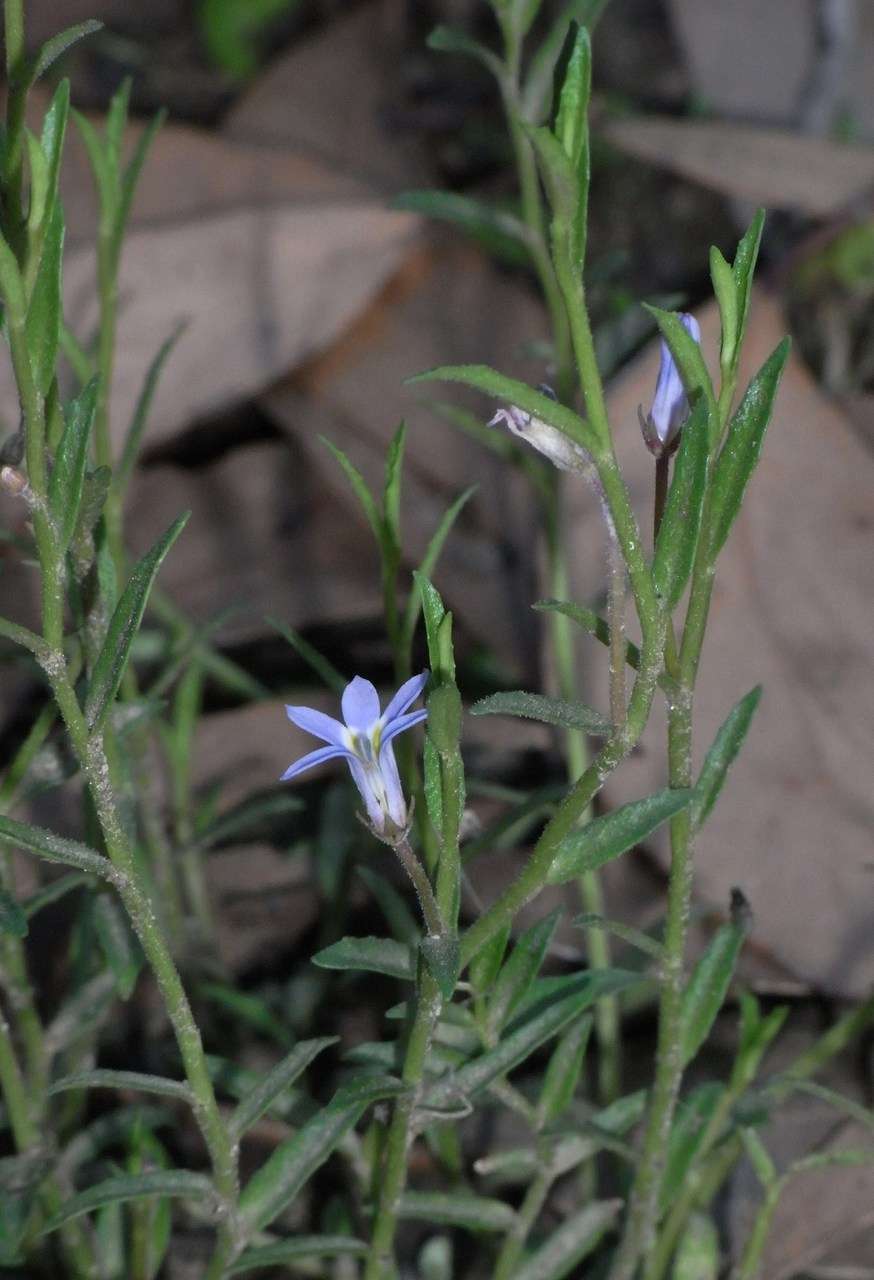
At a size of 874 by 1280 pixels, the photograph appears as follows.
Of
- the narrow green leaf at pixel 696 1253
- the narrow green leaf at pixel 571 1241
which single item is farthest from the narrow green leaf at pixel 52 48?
the narrow green leaf at pixel 696 1253

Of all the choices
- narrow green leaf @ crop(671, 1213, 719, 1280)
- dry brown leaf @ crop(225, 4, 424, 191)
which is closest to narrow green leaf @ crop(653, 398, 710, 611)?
narrow green leaf @ crop(671, 1213, 719, 1280)

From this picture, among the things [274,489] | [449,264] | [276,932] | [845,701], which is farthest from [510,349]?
[276,932]

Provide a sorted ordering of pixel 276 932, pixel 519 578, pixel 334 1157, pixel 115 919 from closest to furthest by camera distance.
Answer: pixel 115 919, pixel 334 1157, pixel 276 932, pixel 519 578

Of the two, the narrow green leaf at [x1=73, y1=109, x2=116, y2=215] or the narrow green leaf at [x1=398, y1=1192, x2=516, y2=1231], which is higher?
the narrow green leaf at [x1=73, y1=109, x2=116, y2=215]

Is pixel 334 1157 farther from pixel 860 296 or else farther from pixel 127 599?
pixel 860 296

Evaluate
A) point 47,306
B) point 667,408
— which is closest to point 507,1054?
point 667,408

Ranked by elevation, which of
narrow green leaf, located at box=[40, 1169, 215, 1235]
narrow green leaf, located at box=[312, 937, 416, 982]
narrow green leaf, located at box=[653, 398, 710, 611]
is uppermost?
narrow green leaf, located at box=[653, 398, 710, 611]

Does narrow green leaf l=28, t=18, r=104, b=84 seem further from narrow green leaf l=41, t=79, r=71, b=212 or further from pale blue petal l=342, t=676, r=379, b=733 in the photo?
pale blue petal l=342, t=676, r=379, b=733
